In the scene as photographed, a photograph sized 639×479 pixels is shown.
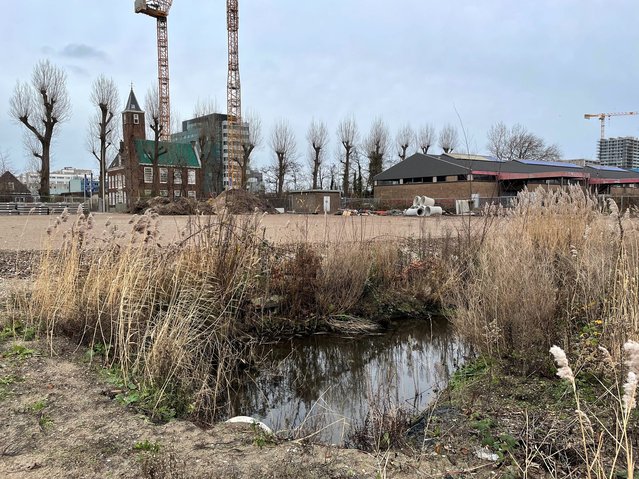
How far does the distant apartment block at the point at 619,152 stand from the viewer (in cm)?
7950

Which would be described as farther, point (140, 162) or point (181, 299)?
point (140, 162)

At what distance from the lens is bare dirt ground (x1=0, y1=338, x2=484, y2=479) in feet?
7.95

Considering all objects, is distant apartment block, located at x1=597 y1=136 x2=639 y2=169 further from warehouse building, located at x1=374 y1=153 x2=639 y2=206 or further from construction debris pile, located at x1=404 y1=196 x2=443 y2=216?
construction debris pile, located at x1=404 y1=196 x2=443 y2=216

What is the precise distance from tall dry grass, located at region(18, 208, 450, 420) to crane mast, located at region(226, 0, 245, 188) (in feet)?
146

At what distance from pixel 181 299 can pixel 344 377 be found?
1.90 meters

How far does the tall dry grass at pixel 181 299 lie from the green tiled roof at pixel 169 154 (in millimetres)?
44068

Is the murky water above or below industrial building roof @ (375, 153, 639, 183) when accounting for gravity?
below

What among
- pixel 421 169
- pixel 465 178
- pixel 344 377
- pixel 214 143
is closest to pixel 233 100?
pixel 214 143

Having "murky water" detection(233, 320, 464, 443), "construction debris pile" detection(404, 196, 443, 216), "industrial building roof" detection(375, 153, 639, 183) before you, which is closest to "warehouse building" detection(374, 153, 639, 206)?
"industrial building roof" detection(375, 153, 639, 183)

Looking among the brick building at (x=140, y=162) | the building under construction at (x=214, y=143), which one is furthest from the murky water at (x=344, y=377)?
the brick building at (x=140, y=162)

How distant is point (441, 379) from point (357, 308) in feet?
7.51

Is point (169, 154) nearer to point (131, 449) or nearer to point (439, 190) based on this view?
point (439, 190)

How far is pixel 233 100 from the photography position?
59.5 metres

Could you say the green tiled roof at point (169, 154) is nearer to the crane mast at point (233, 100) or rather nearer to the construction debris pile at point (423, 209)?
the crane mast at point (233, 100)
